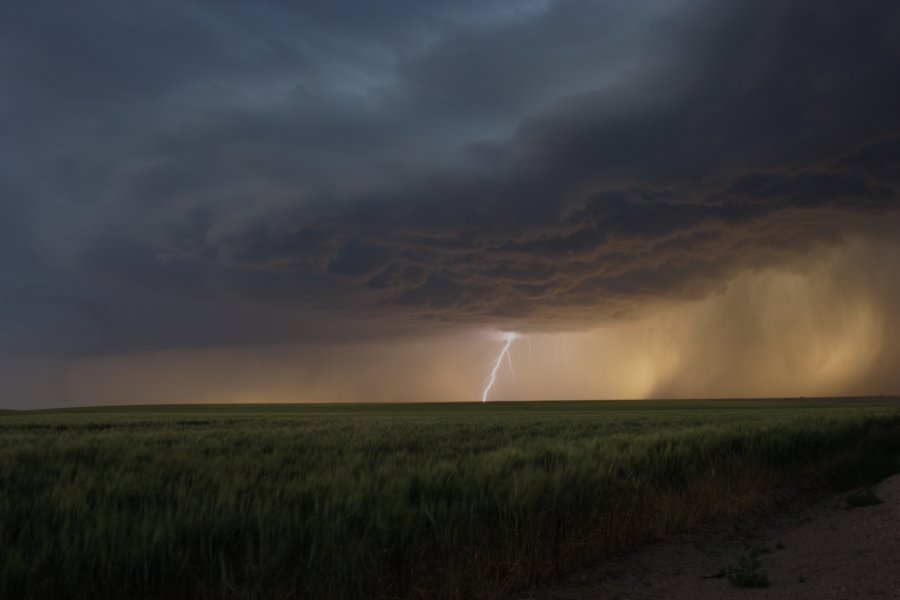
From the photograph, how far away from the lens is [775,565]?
285 inches

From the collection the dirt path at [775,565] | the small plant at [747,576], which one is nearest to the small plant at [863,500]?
the dirt path at [775,565]

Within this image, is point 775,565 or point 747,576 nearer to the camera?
point 747,576

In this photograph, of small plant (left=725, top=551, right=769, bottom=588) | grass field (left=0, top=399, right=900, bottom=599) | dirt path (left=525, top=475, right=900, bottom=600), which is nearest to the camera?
grass field (left=0, top=399, right=900, bottom=599)

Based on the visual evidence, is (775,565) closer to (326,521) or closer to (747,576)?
(747,576)

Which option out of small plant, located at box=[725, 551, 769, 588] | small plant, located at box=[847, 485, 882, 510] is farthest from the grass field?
small plant, located at box=[847, 485, 882, 510]

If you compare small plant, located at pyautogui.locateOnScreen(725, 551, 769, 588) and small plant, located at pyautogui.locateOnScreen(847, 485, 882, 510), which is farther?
small plant, located at pyautogui.locateOnScreen(847, 485, 882, 510)

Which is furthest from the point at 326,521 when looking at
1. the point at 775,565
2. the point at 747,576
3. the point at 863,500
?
the point at 863,500

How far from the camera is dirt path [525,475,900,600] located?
6.05 m

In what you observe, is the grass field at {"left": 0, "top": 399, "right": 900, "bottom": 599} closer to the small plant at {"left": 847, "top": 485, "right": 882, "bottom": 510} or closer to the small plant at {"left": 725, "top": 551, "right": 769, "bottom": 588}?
the small plant at {"left": 725, "top": 551, "right": 769, "bottom": 588}

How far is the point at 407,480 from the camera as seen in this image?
23.1 ft

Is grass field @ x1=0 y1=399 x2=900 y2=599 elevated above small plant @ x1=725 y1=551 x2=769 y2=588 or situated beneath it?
elevated above

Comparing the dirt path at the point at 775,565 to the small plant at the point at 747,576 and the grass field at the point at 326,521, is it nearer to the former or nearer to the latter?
the small plant at the point at 747,576

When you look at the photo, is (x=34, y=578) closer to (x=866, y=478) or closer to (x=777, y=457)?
(x=777, y=457)

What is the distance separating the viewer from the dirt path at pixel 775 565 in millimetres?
6047
